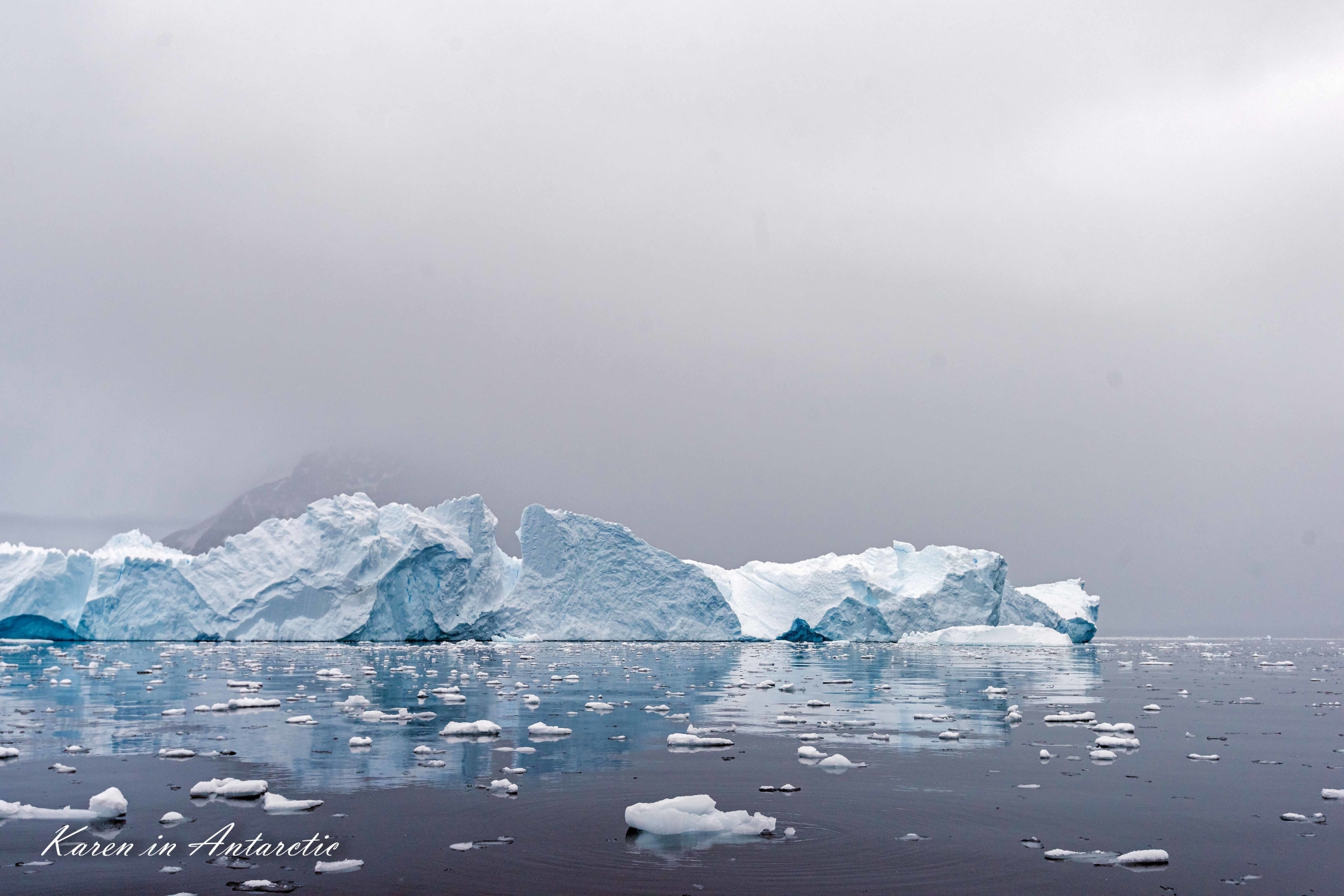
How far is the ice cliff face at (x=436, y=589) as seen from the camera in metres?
Result: 40.0

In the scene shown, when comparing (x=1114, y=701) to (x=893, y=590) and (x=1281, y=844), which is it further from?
(x=893, y=590)

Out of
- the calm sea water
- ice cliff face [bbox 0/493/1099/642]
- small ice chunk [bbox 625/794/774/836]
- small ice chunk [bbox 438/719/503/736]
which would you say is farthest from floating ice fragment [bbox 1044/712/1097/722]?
ice cliff face [bbox 0/493/1099/642]

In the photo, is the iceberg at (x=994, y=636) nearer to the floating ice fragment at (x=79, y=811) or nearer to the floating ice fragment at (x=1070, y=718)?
the floating ice fragment at (x=1070, y=718)

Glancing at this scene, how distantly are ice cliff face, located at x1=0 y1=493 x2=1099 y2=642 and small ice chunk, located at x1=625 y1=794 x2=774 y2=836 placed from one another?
3479 cm

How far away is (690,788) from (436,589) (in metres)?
35.3

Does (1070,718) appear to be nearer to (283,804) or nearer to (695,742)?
(695,742)

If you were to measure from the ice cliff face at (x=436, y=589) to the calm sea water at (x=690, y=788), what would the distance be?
21879 millimetres

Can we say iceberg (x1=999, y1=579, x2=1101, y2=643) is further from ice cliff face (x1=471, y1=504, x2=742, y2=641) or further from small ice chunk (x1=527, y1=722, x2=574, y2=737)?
small ice chunk (x1=527, y1=722, x2=574, y2=737)

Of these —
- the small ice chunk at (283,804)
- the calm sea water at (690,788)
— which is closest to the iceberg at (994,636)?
the calm sea water at (690,788)

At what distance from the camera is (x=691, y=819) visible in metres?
6.40

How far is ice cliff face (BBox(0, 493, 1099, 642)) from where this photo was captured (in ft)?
131

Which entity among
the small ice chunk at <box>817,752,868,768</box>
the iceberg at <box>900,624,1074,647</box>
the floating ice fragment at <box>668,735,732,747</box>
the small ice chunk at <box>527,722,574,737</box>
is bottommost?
the iceberg at <box>900,624,1074,647</box>

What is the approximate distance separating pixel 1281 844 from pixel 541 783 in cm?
556

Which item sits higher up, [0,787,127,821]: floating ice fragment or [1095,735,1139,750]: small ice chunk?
[0,787,127,821]: floating ice fragment
